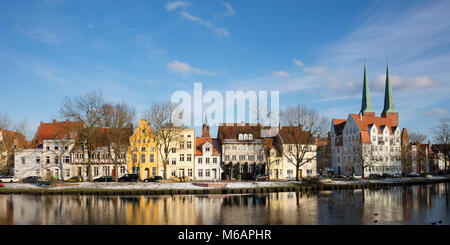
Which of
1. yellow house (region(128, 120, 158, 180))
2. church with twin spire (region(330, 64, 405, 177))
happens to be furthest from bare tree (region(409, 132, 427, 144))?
yellow house (region(128, 120, 158, 180))

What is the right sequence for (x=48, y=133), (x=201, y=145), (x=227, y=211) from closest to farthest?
(x=227, y=211), (x=201, y=145), (x=48, y=133)

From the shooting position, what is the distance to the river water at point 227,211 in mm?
28552

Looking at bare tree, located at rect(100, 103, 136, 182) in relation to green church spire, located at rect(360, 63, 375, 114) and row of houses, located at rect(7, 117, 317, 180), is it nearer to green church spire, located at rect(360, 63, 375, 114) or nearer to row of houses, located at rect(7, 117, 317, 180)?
row of houses, located at rect(7, 117, 317, 180)

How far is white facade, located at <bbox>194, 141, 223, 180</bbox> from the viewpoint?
68625mm

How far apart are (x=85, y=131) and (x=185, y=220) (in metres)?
33.8

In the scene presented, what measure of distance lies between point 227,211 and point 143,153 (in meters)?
37.0

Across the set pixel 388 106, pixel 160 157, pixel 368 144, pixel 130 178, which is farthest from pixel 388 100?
pixel 130 178

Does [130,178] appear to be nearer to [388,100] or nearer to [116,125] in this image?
[116,125]

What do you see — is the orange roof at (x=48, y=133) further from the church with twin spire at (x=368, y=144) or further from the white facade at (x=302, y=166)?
the church with twin spire at (x=368, y=144)

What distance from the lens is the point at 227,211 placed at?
33.5 metres
